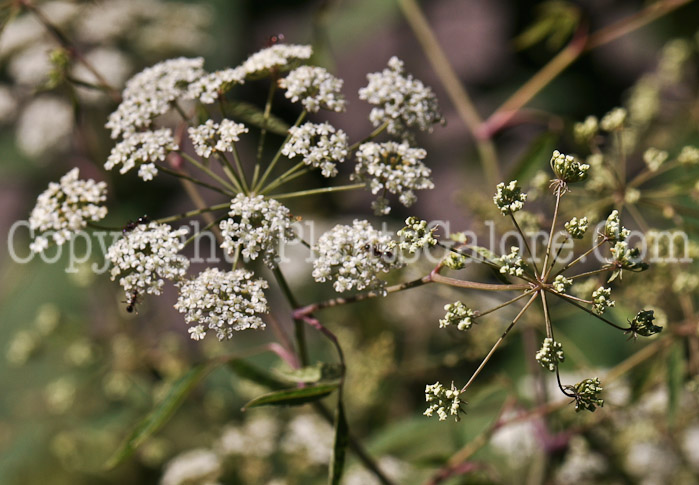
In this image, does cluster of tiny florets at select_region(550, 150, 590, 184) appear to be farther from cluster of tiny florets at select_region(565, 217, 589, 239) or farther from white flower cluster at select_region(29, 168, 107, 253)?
white flower cluster at select_region(29, 168, 107, 253)

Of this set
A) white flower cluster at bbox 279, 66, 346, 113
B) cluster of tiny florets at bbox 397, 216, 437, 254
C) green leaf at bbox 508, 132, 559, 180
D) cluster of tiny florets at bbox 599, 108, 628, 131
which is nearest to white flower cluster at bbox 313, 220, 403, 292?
cluster of tiny florets at bbox 397, 216, 437, 254

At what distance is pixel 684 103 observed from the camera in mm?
3574

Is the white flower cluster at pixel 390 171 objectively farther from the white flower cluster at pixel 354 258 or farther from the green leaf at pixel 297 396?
the green leaf at pixel 297 396

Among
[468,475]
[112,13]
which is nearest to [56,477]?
[468,475]

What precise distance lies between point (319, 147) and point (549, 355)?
2.47ft

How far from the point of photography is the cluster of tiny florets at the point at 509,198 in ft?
4.96

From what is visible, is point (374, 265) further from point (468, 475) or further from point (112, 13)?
point (112, 13)

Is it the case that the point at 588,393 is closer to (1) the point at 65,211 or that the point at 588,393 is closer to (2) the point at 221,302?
(2) the point at 221,302

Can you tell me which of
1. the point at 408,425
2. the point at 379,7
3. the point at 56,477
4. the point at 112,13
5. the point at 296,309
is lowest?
the point at 56,477

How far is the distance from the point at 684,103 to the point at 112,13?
3338mm

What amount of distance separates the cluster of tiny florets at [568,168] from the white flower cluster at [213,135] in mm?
746

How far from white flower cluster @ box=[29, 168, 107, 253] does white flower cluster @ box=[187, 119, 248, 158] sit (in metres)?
0.26

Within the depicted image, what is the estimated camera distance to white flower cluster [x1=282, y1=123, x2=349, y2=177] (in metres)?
1.75

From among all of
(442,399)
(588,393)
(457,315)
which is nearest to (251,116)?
(457,315)
